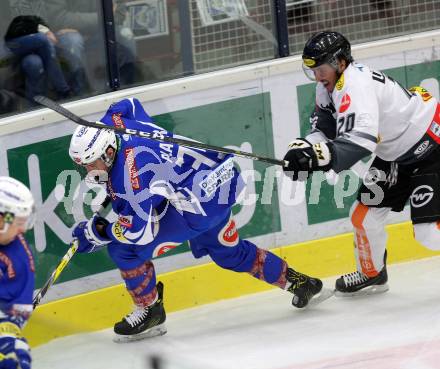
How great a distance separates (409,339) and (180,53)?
177cm

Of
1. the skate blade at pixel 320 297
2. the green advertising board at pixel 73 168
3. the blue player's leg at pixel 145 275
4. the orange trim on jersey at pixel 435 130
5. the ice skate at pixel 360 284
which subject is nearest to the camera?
the blue player's leg at pixel 145 275

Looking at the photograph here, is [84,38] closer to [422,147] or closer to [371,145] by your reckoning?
[371,145]

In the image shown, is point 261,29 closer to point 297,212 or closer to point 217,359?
point 297,212

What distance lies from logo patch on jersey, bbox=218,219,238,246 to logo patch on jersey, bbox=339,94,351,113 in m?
0.72

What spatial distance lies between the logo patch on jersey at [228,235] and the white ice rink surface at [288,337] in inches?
15.4

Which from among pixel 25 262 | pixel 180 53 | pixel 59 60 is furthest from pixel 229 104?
pixel 25 262

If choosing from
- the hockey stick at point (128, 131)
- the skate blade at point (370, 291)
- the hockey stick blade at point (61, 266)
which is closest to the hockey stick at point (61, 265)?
the hockey stick blade at point (61, 266)

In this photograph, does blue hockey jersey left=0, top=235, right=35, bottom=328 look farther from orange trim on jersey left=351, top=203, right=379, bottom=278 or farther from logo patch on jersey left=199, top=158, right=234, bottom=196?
orange trim on jersey left=351, top=203, right=379, bottom=278

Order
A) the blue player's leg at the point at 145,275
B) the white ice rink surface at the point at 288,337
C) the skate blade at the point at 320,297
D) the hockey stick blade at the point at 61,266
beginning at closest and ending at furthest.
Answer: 1. the white ice rink surface at the point at 288,337
2. the hockey stick blade at the point at 61,266
3. the blue player's leg at the point at 145,275
4. the skate blade at the point at 320,297

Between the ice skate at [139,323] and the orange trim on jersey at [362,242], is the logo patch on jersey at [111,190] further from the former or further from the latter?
the orange trim on jersey at [362,242]

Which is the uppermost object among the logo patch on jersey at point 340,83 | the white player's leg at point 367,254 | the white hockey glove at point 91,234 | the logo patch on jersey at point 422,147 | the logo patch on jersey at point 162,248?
the logo patch on jersey at point 340,83

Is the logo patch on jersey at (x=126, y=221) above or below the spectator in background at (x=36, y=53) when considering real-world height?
below

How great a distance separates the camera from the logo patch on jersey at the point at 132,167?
15.4 feet

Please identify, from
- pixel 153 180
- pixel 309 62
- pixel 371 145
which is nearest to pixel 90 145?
pixel 153 180
